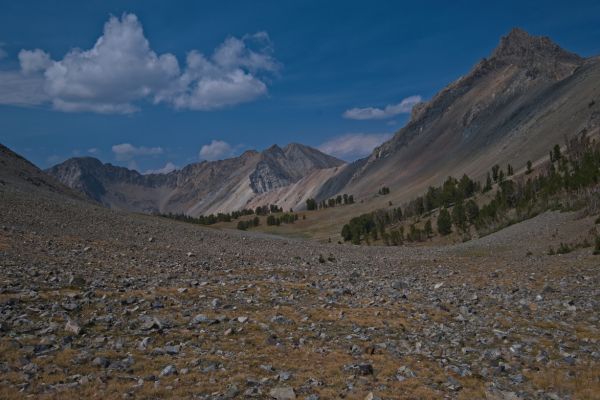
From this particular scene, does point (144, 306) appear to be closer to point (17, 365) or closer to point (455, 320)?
point (17, 365)

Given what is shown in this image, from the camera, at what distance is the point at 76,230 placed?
4319cm

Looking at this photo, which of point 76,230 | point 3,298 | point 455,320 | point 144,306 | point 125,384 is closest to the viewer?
point 125,384

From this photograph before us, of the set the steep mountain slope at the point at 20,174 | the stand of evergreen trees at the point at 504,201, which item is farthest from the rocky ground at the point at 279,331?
the stand of evergreen trees at the point at 504,201

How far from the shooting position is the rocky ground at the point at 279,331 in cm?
1223

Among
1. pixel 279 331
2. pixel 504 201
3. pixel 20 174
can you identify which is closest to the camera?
pixel 279 331

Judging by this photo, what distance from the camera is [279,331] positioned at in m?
17.0

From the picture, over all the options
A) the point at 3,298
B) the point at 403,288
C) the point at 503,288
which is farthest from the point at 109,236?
the point at 503,288

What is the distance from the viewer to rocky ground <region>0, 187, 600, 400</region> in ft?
40.1

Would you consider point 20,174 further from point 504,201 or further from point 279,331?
point 504,201

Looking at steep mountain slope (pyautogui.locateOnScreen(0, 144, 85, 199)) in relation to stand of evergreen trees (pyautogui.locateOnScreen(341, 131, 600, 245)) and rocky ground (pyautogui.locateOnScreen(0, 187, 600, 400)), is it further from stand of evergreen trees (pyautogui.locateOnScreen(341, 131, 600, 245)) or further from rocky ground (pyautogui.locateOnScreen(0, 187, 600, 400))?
stand of evergreen trees (pyautogui.locateOnScreen(341, 131, 600, 245))

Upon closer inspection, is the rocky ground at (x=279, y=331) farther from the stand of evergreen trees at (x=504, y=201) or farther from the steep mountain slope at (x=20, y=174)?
the stand of evergreen trees at (x=504, y=201)

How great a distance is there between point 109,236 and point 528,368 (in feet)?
133

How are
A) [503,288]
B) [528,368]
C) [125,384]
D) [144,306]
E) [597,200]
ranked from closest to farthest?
[125,384], [528,368], [144,306], [503,288], [597,200]

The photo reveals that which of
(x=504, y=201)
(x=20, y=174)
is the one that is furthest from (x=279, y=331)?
(x=504, y=201)
